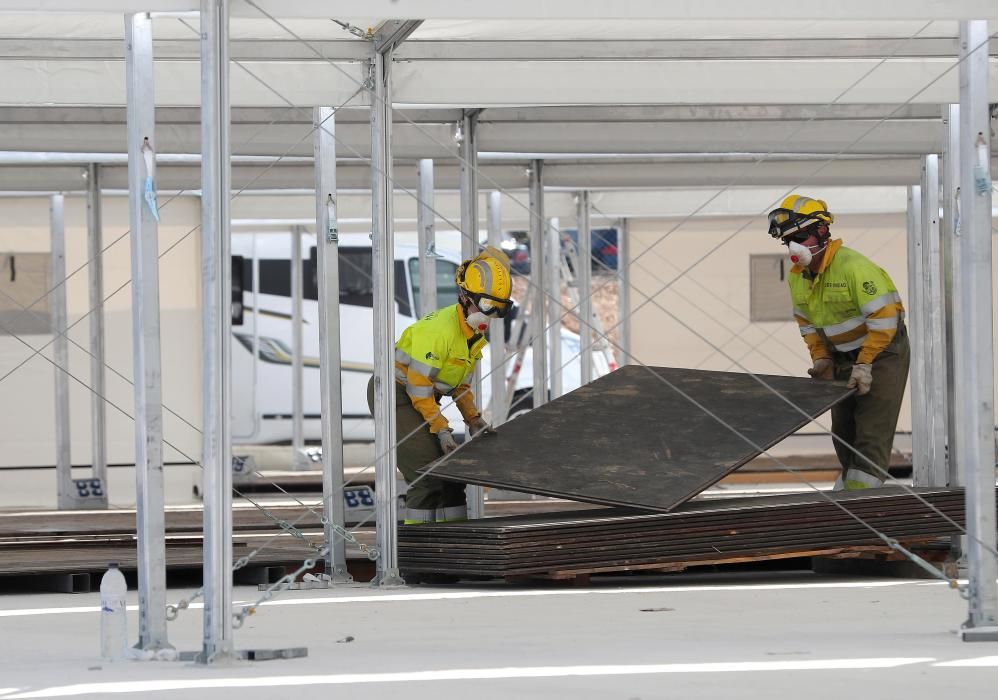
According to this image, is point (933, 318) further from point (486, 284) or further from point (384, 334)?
point (384, 334)

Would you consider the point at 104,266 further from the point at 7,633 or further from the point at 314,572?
the point at 7,633

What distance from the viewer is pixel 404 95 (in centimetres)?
1014

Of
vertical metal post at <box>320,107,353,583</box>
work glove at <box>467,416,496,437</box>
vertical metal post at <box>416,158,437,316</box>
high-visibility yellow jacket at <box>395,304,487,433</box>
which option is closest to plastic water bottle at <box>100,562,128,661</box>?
vertical metal post at <box>320,107,353,583</box>

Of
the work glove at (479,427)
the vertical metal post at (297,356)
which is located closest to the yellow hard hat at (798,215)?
the work glove at (479,427)

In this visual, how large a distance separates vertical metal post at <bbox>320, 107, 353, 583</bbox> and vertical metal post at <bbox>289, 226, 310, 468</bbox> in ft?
33.2

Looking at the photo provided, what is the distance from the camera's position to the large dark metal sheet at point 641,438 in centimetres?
921

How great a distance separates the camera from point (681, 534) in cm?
900

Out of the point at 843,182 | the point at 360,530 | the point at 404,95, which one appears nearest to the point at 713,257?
the point at 843,182

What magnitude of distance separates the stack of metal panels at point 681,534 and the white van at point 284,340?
501 inches

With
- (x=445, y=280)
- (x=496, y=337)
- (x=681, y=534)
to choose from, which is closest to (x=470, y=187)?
(x=496, y=337)

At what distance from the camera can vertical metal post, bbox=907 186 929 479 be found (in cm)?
1380

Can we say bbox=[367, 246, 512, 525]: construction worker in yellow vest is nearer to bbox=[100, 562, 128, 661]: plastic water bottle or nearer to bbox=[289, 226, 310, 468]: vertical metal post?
bbox=[100, 562, 128, 661]: plastic water bottle

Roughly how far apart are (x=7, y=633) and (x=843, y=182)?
9957 millimetres

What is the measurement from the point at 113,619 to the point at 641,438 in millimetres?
4412
